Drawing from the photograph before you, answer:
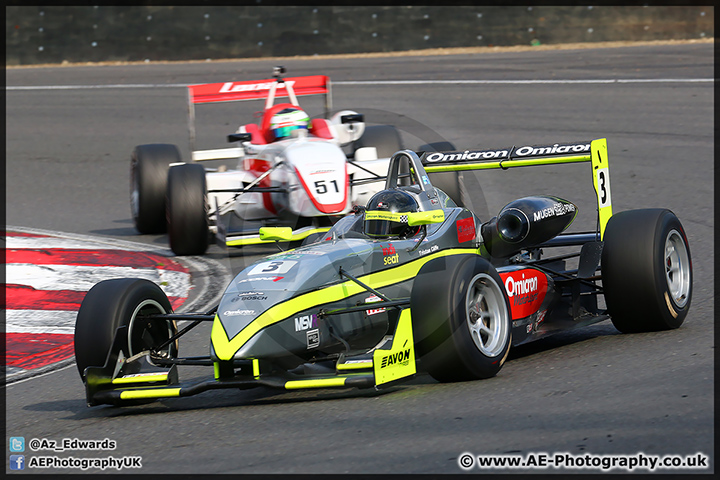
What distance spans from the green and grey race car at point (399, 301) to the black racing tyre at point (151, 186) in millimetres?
5417

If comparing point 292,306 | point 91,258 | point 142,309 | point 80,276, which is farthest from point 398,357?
point 91,258

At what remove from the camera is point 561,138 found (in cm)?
1546

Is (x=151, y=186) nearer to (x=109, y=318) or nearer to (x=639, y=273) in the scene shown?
(x=109, y=318)

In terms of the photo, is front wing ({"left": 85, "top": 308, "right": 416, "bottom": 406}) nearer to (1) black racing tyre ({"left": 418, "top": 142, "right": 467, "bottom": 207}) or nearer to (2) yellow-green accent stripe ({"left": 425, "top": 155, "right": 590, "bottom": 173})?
(2) yellow-green accent stripe ({"left": 425, "top": 155, "right": 590, "bottom": 173})

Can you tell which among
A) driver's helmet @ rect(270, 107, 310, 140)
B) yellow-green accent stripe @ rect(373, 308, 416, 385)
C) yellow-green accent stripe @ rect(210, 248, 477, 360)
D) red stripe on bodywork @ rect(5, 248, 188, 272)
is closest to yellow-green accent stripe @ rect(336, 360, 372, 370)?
yellow-green accent stripe @ rect(373, 308, 416, 385)

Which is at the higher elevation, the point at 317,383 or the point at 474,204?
the point at 474,204

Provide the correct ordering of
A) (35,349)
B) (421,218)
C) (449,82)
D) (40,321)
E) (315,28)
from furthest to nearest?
(315,28) → (449,82) → (40,321) → (35,349) → (421,218)

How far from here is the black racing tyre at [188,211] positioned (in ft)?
34.9

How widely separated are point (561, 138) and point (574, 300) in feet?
29.2

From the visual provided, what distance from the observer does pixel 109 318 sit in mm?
5863

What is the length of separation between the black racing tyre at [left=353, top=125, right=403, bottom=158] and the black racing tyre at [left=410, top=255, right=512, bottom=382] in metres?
6.44

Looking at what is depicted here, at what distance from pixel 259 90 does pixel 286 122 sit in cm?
132

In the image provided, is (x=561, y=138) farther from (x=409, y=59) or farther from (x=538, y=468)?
(x=538, y=468)

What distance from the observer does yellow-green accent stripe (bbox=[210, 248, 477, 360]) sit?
5.54 metres
